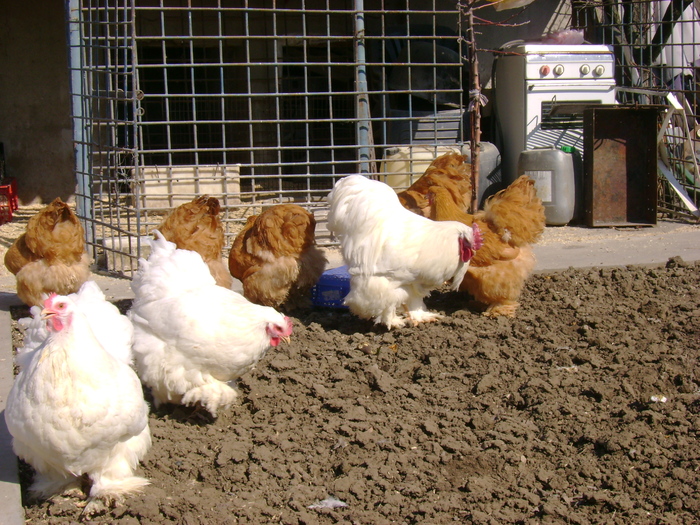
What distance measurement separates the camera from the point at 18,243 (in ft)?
20.7

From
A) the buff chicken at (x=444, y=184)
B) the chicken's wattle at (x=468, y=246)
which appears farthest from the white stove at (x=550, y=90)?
the chicken's wattle at (x=468, y=246)

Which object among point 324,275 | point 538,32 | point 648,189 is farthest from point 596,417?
point 538,32

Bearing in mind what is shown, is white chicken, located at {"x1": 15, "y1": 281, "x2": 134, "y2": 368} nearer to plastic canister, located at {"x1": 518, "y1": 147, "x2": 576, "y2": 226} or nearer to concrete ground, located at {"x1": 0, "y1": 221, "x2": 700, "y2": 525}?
concrete ground, located at {"x1": 0, "y1": 221, "x2": 700, "y2": 525}

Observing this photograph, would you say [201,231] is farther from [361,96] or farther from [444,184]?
[361,96]

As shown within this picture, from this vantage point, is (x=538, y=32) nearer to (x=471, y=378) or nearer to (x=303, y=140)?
(x=303, y=140)

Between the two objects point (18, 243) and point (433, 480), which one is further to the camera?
point (18, 243)

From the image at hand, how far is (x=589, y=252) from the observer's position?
7.96m

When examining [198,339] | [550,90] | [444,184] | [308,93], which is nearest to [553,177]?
[550,90]

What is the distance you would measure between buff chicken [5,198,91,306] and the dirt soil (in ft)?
6.89

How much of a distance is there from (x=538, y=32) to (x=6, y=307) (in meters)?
8.94

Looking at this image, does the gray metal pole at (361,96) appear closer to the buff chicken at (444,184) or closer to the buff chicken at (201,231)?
the buff chicken at (444,184)

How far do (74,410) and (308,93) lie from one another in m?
5.82

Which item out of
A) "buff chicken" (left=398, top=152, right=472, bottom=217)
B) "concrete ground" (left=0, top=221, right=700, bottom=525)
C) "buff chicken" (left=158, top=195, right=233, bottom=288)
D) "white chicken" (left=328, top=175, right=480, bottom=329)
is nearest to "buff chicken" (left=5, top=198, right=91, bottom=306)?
"concrete ground" (left=0, top=221, right=700, bottom=525)

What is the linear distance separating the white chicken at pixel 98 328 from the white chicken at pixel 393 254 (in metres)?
1.99
